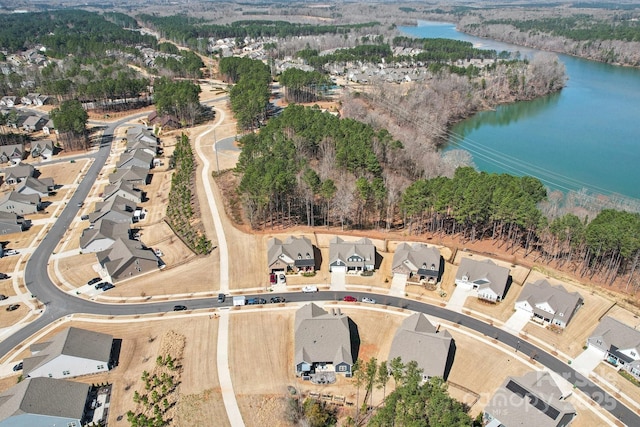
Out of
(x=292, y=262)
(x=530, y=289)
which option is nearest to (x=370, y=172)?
(x=292, y=262)

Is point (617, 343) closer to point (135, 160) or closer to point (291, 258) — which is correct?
point (291, 258)

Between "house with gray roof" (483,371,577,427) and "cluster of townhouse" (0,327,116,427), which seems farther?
"cluster of townhouse" (0,327,116,427)

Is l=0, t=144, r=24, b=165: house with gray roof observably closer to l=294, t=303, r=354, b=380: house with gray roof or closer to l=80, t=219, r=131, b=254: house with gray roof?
l=80, t=219, r=131, b=254: house with gray roof

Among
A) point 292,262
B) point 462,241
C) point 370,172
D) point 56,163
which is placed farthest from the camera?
point 56,163

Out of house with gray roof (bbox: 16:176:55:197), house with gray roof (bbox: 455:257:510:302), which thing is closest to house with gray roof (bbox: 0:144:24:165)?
house with gray roof (bbox: 16:176:55:197)

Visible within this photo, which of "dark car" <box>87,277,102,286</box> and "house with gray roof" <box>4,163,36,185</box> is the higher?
"house with gray roof" <box>4,163,36,185</box>

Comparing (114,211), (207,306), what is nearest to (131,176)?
(114,211)

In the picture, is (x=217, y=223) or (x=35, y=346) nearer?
(x=35, y=346)

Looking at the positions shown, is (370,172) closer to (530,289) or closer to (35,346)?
(530,289)
